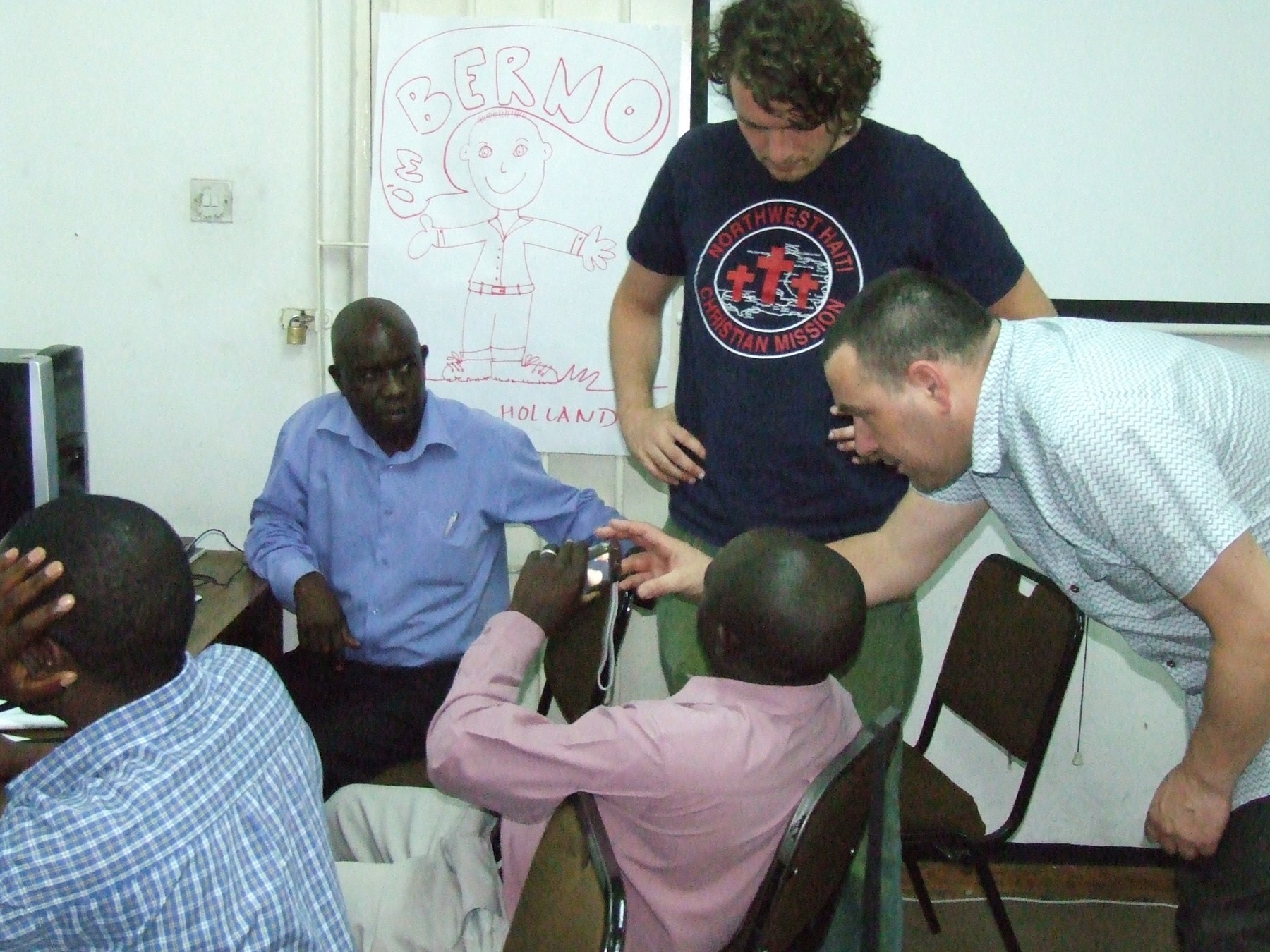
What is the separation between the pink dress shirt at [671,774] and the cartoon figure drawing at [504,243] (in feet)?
4.49

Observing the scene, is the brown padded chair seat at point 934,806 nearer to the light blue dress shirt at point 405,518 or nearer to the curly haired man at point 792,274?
the curly haired man at point 792,274

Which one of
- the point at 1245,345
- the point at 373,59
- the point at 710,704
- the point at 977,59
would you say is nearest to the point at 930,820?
the point at 710,704

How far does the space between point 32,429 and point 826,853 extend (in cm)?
157

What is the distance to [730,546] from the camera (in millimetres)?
1458

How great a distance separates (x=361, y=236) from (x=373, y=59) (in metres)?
0.42

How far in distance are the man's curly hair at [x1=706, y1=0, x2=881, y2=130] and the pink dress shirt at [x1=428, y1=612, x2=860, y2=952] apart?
854mm

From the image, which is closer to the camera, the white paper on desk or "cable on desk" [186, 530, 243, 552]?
the white paper on desk

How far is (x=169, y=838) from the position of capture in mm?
1021

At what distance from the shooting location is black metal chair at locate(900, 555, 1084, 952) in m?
2.04

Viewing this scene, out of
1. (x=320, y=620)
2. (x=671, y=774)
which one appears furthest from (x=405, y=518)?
(x=671, y=774)

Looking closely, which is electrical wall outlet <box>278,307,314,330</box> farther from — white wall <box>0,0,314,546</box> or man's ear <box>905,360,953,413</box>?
man's ear <box>905,360,953,413</box>

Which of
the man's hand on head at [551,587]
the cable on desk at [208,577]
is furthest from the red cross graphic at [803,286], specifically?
the cable on desk at [208,577]

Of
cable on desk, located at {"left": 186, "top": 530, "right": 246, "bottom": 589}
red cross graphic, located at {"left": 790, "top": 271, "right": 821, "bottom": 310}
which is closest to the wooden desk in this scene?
cable on desk, located at {"left": 186, "top": 530, "right": 246, "bottom": 589}

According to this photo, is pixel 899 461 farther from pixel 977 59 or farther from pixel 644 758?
pixel 977 59
